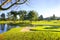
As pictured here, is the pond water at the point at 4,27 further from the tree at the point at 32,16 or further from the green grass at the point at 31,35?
the tree at the point at 32,16

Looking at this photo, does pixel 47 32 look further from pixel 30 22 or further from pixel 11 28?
pixel 11 28

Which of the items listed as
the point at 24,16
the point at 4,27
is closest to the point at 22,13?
the point at 24,16

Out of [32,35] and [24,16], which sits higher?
[24,16]

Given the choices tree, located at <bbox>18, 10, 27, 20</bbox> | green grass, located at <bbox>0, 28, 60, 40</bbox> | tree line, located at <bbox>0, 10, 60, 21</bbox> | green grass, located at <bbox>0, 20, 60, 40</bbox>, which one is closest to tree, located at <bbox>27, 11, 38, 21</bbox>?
tree line, located at <bbox>0, 10, 60, 21</bbox>

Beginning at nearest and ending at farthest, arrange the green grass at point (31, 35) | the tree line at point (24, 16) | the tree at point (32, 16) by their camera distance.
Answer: the green grass at point (31, 35) → the tree line at point (24, 16) → the tree at point (32, 16)

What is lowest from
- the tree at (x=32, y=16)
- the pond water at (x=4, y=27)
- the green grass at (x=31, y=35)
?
the green grass at (x=31, y=35)

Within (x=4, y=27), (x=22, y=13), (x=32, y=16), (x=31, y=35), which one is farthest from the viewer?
(x=4, y=27)

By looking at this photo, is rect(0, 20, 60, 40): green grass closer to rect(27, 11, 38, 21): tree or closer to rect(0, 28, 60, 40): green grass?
rect(0, 28, 60, 40): green grass

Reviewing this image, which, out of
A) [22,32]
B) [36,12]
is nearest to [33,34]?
[22,32]

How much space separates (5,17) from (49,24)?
157 centimetres

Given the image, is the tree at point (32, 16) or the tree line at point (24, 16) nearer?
the tree line at point (24, 16)

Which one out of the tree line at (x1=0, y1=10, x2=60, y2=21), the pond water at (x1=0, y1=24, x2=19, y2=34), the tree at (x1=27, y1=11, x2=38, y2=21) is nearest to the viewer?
the tree line at (x1=0, y1=10, x2=60, y2=21)

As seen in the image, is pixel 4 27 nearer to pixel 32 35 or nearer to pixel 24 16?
pixel 24 16

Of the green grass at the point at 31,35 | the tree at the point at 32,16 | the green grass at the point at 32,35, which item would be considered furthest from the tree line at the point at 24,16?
the green grass at the point at 31,35
